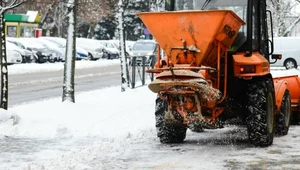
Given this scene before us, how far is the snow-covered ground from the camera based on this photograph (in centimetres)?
850

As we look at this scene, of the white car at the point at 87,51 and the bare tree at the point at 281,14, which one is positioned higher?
the bare tree at the point at 281,14

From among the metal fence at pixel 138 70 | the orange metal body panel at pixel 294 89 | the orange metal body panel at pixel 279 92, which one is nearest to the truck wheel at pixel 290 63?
the metal fence at pixel 138 70

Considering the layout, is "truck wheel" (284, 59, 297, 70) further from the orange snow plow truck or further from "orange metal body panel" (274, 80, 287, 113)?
the orange snow plow truck

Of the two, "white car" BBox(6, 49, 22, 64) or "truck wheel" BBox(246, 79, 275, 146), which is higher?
"truck wheel" BBox(246, 79, 275, 146)

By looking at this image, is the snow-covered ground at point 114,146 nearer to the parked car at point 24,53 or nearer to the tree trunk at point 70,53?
the tree trunk at point 70,53

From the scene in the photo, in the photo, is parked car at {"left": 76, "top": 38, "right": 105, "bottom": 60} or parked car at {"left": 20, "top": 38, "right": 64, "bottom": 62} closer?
parked car at {"left": 20, "top": 38, "right": 64, "bottom": 62}

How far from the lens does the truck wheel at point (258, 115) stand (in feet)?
32.4

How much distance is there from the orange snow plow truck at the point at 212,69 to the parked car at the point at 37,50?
109 ft

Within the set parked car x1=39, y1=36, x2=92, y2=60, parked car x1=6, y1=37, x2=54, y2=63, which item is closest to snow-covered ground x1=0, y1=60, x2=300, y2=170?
parked car x1=6, y1=37, x2=54, y2=63

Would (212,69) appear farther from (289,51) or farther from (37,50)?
(37,50)

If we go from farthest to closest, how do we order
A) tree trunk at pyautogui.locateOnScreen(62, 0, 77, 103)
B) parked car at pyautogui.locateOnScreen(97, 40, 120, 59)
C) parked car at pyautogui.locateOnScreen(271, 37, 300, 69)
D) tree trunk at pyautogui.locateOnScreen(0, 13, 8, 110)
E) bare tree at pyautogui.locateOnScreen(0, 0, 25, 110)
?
parked car at pyautogui.locateOnScreen(97, 40, 120, 59) → parked car at pyautogui.locateOnScreen(271, 37, 300, 69) → tree trunk at pyautogui.locateOnScreen(62, 0, 77, 103) → tree trunk at pyautogui.locateOnScreen(0, 13, 8, 110) → bare tree at pyautogui.locateOnScreen(0, 0, 25, 110)

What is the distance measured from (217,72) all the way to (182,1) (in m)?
1.84

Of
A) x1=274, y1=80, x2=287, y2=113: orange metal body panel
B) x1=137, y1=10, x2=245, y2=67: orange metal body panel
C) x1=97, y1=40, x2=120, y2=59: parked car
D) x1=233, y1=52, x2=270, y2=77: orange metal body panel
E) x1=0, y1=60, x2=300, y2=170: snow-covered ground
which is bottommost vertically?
x1=97, y1=40, x2=120, y2=59: parked car

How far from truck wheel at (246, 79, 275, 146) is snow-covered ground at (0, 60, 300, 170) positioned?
0.55 ft
